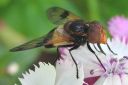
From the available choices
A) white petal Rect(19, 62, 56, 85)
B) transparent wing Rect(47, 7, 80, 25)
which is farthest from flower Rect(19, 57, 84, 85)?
transparent wing Rect(47, 7, 80, 25)

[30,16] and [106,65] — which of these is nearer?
[106,65]

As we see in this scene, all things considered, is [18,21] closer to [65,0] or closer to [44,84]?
[65,0]

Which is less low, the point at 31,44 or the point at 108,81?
the point at 31,44

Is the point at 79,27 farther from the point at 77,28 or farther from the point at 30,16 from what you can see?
the point at 30,16

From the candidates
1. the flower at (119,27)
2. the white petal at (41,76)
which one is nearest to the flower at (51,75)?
the white petal at (41,76)

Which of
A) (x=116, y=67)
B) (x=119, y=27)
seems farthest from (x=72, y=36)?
(x=119, y=27)

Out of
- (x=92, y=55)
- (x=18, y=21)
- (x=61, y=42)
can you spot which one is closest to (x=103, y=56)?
(x=92, y=55)
